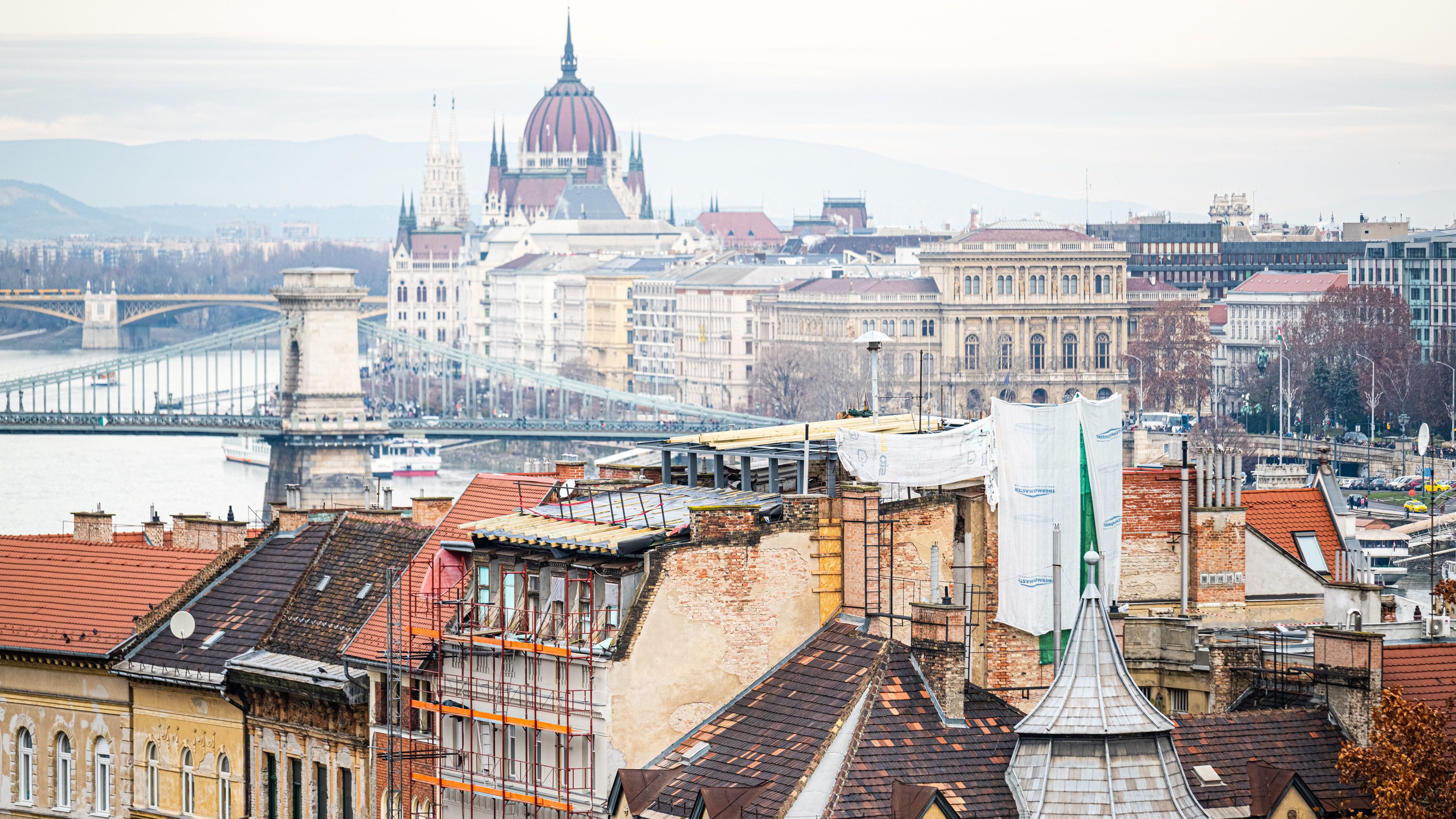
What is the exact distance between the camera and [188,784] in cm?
3644

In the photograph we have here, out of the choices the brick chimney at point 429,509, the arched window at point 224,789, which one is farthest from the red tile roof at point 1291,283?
the arched window at point 224,789

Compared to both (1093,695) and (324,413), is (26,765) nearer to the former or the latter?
(1093,695)

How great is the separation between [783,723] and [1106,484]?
243 inches

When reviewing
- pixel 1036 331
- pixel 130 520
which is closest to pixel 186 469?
pixel 130 520

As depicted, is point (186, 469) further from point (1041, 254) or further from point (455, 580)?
point (455, 580)

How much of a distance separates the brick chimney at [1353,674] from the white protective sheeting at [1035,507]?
85.9 inches

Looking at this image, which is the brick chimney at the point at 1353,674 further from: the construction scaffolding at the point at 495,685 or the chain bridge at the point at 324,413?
the chain bridge at the point at 324,413

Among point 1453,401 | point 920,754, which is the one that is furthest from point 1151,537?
point 1453,401

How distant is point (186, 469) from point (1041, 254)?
2350 inches

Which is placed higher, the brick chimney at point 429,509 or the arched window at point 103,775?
the brick chimney at point 429,509

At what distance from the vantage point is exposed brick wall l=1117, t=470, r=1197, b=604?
107ft

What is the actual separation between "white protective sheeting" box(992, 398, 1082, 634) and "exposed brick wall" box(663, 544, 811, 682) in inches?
86.5

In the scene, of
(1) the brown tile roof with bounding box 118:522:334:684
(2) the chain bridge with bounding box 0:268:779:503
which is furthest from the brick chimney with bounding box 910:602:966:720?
(2) the chain bridge with bounding box 0:268:779:503

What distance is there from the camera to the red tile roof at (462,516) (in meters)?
32.5
